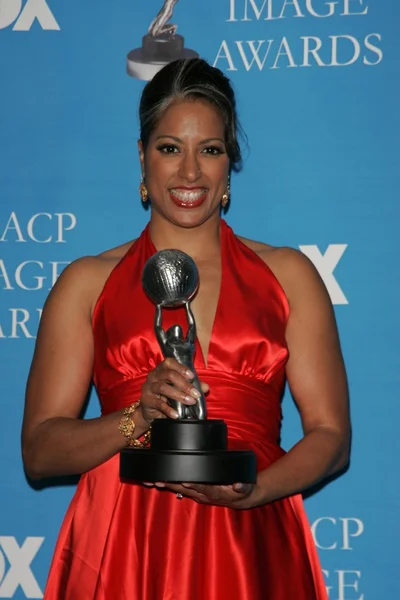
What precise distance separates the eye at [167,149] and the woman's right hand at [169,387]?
56 centimetres

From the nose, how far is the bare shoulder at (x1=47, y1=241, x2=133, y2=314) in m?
0.26

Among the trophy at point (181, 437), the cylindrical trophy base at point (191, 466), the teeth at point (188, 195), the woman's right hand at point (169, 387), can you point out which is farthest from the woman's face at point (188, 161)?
the cylindrical trophy base at point (191, 466)

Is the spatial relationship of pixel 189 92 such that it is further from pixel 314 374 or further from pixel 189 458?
pixel 189 458

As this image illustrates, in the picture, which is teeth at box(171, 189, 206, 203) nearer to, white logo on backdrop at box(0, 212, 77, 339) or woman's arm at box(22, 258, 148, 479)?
woman's arm at box(22, 258, 148, 479)

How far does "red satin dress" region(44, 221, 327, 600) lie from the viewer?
212cm

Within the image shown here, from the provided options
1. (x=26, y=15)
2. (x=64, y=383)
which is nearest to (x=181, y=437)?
(x=64, y=383)

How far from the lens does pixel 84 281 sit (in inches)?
93.2

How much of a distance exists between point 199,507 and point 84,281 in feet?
1.70

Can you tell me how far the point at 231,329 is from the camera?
2273 mm

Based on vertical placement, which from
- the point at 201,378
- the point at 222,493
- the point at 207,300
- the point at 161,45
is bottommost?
the point at 222,493

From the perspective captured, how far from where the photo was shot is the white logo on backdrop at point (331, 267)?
270 centimetres

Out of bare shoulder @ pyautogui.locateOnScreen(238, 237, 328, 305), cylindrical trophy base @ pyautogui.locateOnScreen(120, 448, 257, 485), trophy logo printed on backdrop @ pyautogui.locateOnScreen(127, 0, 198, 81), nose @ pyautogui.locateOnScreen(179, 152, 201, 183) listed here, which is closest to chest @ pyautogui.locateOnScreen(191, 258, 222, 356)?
bare shoulder @ pyautogui.locateOnScreen(238, 237, 328, 305)

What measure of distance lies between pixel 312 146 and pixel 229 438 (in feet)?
2.65

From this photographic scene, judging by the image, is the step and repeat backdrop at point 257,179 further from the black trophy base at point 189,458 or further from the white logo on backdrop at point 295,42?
the black trophy base at point 189,458
